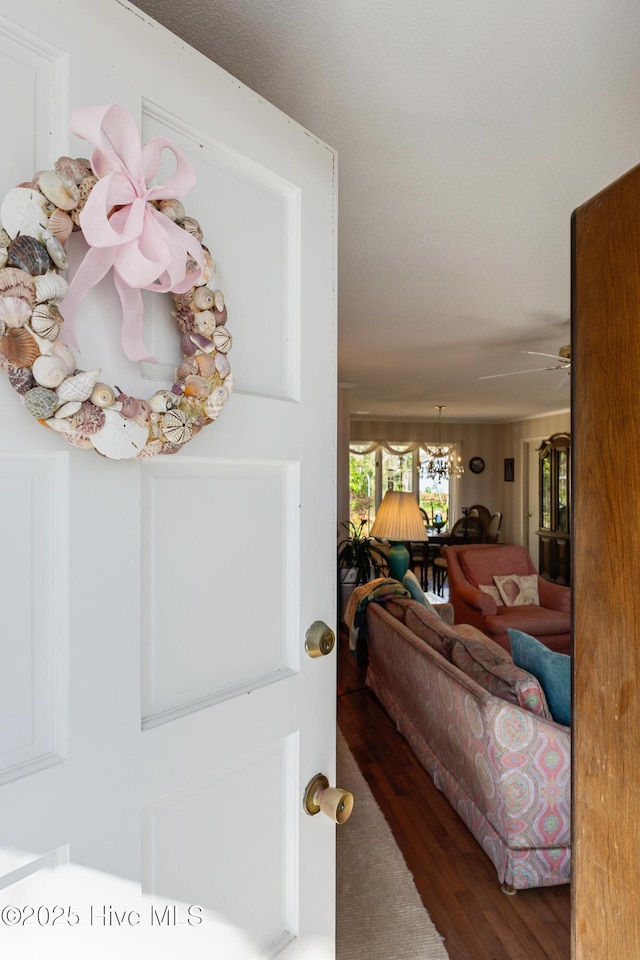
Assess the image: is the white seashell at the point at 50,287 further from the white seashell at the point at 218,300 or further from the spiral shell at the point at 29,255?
the white seashell at the point at 218,300

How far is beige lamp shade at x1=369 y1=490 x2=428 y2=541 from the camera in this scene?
4.45m

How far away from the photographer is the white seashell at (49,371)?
0.61 m

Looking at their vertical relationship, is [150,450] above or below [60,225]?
below

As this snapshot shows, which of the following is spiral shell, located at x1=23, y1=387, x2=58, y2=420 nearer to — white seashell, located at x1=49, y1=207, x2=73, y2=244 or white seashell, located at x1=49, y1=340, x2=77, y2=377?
white seashell, located at x1=49, y1=340, x2=77, y2=377

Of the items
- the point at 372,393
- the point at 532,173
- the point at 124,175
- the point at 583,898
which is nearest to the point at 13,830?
the point at 124,175

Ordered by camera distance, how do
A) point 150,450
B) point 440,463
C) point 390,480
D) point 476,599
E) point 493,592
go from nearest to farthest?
point 150,450, point 476,599, point 493,592, point 440,463, point 390,480

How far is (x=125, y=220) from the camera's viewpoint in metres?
0.66

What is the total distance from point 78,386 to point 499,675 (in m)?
2.20

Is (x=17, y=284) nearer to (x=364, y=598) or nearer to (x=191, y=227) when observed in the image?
(x=191, y=227)

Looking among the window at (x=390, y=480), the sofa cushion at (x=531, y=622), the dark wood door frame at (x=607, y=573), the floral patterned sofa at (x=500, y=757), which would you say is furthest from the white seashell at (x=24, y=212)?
the window at (x=390, y=480)

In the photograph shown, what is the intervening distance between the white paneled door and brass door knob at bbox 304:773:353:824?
23mm

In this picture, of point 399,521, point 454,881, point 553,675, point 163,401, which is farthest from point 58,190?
point 399,521

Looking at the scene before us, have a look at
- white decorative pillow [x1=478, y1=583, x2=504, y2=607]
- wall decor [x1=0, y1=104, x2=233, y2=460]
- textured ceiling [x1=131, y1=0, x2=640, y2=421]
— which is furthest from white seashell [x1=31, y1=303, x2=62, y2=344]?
white decorative pillow [x1=478, y1=583, x2=504, y2=607]

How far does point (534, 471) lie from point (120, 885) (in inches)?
354
